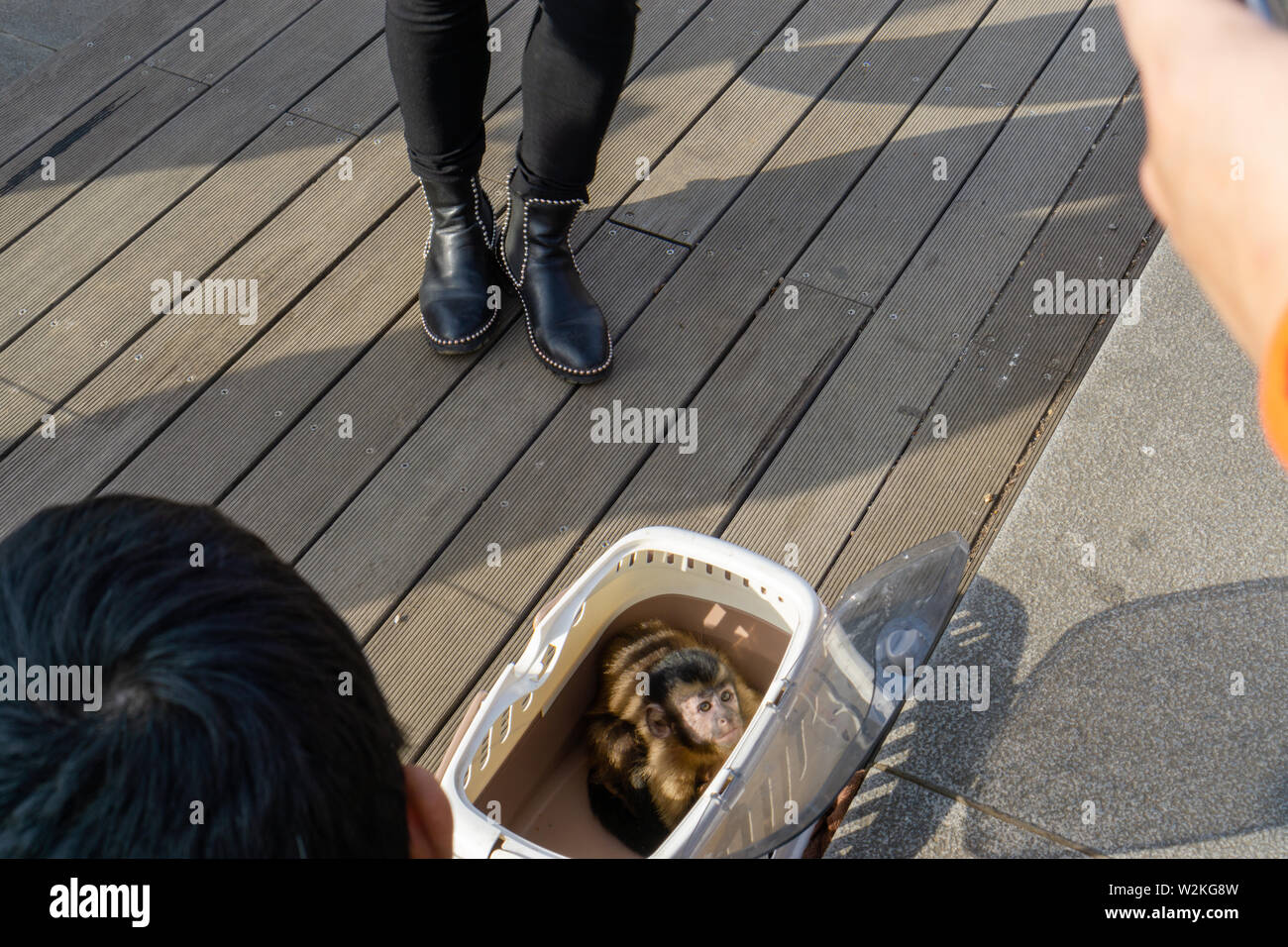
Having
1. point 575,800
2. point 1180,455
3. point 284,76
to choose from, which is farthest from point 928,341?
point 284,76

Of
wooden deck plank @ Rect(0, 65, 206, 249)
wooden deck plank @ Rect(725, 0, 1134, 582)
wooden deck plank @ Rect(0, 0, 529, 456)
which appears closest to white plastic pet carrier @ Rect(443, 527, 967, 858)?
wooden deck plank @ Rect(725, 0, 1134, 582)

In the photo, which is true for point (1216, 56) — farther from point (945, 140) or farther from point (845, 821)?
point (945, 140)

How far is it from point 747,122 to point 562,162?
965 mm

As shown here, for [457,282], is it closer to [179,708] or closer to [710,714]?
[710,714]

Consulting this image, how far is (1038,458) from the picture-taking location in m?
2.20

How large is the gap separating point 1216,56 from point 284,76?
116 inches

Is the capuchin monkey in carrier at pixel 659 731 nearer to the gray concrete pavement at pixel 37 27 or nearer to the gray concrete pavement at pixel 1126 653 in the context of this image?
the gray concrete pavement at pixel 1126 653

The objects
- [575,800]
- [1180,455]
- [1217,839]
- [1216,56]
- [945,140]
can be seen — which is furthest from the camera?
[945,140]

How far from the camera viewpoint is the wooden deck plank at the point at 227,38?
9.91 feet

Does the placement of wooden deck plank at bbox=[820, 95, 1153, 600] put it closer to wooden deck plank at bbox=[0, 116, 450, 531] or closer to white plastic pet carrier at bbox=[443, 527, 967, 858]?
white plastic pet carrier at bbox=[443, 527, 967, 858]

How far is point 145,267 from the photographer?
8.46 feet

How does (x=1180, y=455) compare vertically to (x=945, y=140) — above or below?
below

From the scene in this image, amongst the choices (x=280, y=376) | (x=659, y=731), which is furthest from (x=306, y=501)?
(x=659, y=731)

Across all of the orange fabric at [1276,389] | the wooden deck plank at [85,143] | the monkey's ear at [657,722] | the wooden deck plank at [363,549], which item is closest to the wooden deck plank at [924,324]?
the monkey's ear at [657,722]
